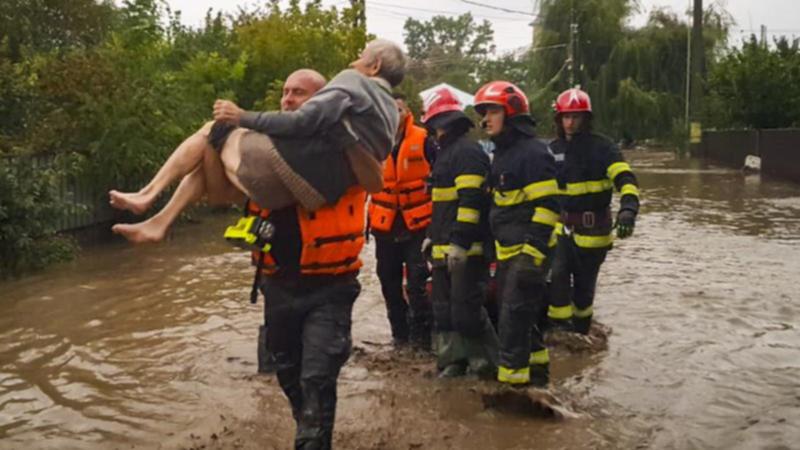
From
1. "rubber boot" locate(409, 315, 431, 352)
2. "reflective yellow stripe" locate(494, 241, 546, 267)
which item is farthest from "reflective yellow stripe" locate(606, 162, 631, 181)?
"rubber boot" locate(409, 315, 431, 352)

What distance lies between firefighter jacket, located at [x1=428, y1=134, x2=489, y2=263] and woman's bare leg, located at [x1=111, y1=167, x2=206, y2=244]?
2334 millimetres

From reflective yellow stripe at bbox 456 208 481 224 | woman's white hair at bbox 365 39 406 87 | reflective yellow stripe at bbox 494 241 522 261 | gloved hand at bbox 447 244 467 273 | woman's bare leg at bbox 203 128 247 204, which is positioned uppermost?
woman's white hair at bbox 365 39 406 87

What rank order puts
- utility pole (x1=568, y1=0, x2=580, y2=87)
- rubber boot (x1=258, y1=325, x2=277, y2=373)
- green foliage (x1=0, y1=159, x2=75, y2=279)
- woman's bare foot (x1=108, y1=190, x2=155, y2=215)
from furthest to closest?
utility pole (x1=568, y1=0, x2=580, y2=87) < green foliage (x1=0, y1=159, x2=75, y2=279) < rubber boot (x1=258, y1=325, x2=277, y2=373) < woman's bare foot (x1=108, y1=190, x2=155, y2=215)

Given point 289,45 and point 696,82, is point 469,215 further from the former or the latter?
point 696,82

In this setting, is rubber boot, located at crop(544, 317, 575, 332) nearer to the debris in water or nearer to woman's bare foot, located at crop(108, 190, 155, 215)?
the debris in water

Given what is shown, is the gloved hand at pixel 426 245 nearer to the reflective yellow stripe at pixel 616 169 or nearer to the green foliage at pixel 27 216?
the reflective yellow stripe at pixel 616 169

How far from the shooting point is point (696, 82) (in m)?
33.7

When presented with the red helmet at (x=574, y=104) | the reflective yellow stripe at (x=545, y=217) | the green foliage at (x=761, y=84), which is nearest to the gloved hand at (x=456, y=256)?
→ the reflective yellow stripe at (x=545, y=217)

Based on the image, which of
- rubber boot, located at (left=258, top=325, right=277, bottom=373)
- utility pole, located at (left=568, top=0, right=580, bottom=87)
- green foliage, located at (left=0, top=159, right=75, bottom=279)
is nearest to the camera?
rubber boot, located at (left=258, top=325, right=277, bottom=373)

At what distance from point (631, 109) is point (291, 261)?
37.3m

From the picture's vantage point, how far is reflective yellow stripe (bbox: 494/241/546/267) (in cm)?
557

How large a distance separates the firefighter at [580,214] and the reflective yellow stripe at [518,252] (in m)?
1.35

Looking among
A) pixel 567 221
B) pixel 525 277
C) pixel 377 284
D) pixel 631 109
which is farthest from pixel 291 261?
pixel 631 109

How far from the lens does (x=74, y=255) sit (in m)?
11.9
